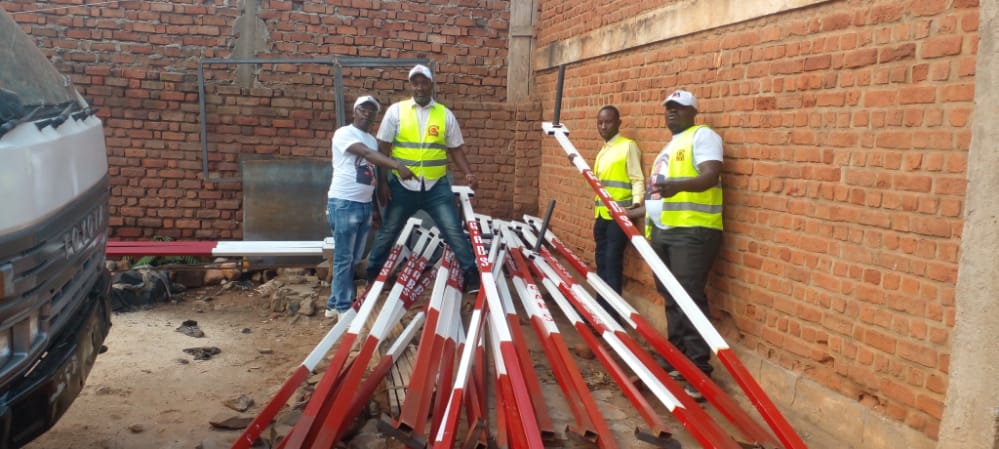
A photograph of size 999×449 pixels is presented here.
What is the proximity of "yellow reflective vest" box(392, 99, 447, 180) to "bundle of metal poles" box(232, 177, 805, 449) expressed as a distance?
956mm

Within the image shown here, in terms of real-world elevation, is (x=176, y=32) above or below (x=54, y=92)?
above

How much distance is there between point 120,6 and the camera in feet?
24.5

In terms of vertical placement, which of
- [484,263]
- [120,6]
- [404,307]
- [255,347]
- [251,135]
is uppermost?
[120,6]

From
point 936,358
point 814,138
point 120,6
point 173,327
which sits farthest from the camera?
point 120,6

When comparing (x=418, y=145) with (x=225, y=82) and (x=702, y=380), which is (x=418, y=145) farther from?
(x=702, y=380)

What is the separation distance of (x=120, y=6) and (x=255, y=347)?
3.97m

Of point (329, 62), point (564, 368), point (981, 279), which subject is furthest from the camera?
point (329, 62)

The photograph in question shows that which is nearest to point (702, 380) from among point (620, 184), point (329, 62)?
point (620, 184)

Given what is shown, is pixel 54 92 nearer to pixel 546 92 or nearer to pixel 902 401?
pixel 902 401

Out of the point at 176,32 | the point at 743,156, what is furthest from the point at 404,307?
the point at 176,32

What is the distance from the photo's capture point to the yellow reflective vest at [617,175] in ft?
18.6

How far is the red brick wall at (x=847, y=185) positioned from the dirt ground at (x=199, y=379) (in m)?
0.68

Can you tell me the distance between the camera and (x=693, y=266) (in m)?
4.55

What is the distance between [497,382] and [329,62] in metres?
4.69
